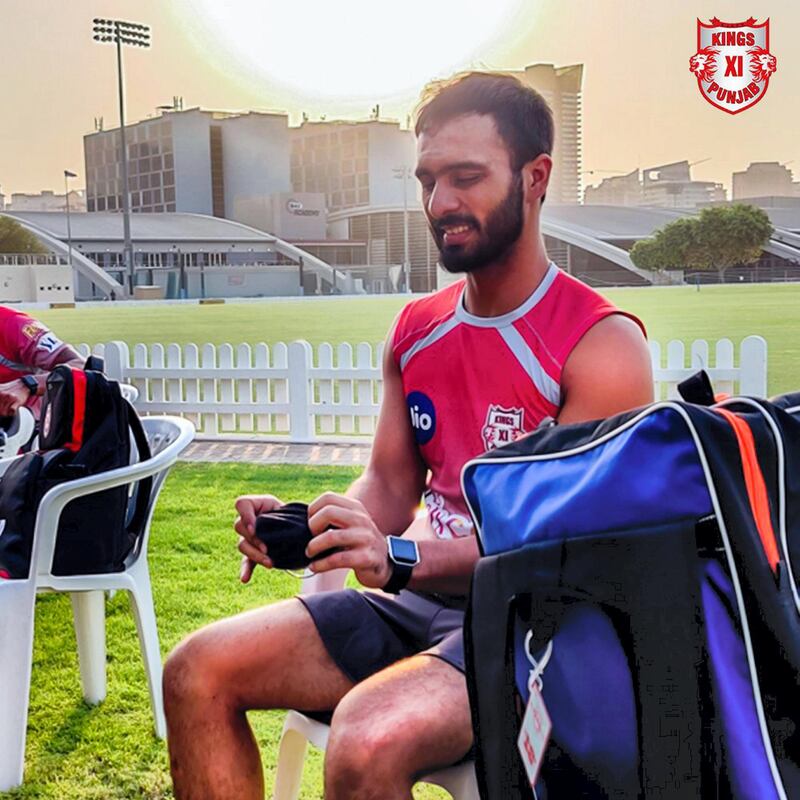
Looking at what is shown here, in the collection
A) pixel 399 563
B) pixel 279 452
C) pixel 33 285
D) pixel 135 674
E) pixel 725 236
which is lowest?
pixel 279 452

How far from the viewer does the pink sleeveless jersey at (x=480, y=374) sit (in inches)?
64.0

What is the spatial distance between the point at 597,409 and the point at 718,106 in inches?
202

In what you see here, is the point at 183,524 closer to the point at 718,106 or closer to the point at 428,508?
the point at 428,508

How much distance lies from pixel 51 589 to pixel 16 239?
4653cm

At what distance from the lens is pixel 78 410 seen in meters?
2.38

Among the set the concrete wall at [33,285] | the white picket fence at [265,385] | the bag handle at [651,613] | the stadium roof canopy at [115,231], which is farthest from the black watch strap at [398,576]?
the stadium roof canopy at [115,231]

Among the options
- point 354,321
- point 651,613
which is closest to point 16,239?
point 354,321

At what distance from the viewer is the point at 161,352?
8.14 m

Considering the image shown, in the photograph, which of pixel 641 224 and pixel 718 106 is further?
pixel 641 224

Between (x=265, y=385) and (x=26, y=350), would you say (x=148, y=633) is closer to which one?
(x=26, y=350)

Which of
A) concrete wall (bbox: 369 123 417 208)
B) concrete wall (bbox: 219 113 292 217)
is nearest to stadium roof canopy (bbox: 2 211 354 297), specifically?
concrete wall (bbox: 219 113 292 217)

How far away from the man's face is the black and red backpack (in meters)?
1.07

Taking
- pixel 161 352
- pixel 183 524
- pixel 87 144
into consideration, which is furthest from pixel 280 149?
pixel 183 524

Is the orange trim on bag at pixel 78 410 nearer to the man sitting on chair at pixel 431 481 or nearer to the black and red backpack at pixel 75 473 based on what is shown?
the black and red backpack at pixel 75 473
